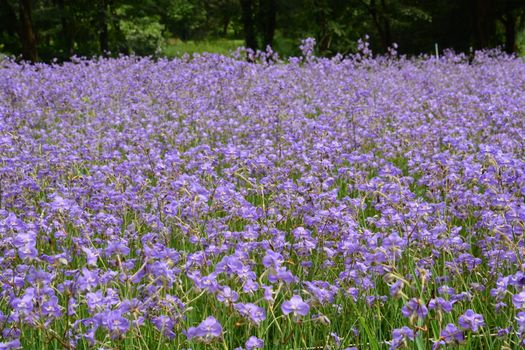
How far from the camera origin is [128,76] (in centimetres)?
945

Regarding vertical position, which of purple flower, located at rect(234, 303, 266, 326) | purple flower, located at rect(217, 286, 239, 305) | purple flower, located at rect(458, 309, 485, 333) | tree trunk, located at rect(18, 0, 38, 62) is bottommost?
purple flower, located at rect(458, 309, 485, 333)

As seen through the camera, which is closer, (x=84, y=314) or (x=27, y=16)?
(x=84, y=314)

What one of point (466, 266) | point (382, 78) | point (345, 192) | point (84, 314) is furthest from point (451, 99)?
point (84, 314)

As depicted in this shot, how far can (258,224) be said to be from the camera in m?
3.38

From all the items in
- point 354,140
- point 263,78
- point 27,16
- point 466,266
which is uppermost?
point 27,16

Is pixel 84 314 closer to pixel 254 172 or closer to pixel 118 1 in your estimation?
pixel 254 172

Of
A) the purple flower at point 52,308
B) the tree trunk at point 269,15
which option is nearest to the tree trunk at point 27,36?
the tree trunk at point 269,15

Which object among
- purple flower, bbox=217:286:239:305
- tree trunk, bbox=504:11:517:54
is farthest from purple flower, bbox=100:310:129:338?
tree trunk, bbox=504:11:517:54

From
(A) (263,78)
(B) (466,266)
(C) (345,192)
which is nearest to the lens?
(B) (466,266)

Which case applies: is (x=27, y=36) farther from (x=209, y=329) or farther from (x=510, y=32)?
(x=510, y=32)

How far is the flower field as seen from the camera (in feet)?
7.36

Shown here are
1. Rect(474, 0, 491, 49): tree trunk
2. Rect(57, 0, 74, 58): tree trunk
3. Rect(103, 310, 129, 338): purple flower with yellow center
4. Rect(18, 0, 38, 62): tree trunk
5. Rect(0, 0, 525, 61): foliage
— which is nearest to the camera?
Rect(103, 310, 129, 338): purple flower with yellow center

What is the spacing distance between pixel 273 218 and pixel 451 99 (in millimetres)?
5217

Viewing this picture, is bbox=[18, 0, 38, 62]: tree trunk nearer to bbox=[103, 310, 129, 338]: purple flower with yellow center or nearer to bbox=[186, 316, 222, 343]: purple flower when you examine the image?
bbox=[103, 310, 129, 338]: purple flower with yellow center
